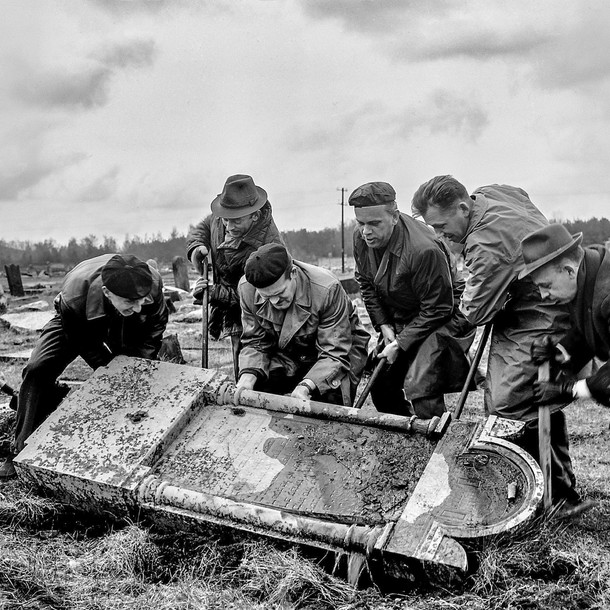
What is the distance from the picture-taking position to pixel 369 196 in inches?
178

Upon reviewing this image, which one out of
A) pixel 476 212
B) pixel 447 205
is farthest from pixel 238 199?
pixel 476 212

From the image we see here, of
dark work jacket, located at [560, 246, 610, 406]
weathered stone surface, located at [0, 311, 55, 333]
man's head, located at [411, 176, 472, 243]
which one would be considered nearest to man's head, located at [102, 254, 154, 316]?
man's head, located at [411, 176, 472, 243]

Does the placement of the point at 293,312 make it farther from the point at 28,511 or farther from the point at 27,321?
the point at 27,321

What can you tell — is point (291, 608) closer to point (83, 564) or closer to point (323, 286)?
point (83, 564)

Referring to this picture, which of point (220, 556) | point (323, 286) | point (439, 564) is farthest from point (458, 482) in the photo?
point (323, 286)

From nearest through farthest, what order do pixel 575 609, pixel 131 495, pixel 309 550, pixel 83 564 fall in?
pixel 575 609 < pixel 309 550 < pixel 83 564 < pixel 131 495

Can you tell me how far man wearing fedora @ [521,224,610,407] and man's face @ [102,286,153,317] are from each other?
2514mm

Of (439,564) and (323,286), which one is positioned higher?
(323,286)

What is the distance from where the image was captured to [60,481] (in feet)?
12.7

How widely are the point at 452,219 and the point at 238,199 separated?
186cm

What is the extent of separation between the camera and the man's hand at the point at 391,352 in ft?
15.4

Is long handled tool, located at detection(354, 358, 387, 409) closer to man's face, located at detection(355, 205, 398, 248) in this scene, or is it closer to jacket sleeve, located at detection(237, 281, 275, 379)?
A: jacket sleeve, located at detection(237, 281, 275, 379)

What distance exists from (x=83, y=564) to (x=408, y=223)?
9.85 ft

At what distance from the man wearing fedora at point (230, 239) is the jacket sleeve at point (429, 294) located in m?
1.26
